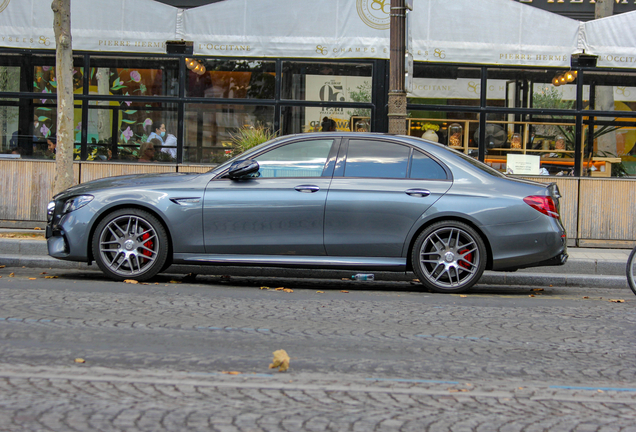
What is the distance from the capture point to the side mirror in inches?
284

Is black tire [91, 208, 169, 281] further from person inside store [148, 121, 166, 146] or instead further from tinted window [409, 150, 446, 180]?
person inside store [148, 121, 166, 146]

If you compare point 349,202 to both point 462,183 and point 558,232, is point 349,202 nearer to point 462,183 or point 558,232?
point 462,183

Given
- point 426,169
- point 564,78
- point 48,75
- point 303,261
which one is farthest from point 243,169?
point 564,78

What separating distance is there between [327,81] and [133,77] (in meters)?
3.30

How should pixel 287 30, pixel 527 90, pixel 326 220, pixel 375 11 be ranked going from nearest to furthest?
pixel 326 220
pixel 375 11
pixel 287 30
pixel 527 90

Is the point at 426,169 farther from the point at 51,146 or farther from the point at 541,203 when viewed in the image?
the point at 51,146

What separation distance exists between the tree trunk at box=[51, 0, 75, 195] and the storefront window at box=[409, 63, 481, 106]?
5.43m

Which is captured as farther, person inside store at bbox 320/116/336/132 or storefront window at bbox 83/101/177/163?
storefront window at bbox 83/101/177/163

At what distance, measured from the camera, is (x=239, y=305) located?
20.6ft

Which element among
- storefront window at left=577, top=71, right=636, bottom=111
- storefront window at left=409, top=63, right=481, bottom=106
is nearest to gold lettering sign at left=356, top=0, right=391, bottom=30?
storefront window at left=409, top=63, right=481, bottom=106

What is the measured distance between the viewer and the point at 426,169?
7402mm

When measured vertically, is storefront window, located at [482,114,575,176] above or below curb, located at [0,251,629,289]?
above

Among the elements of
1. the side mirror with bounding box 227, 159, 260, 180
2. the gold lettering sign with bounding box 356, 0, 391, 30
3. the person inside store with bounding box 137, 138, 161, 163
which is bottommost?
the side mirror with bounding box 227, 159, 260, 180

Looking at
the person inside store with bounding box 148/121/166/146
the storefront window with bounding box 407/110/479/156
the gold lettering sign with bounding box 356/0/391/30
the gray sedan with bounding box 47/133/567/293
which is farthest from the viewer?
the person inside store with bounding box 148/121/166/146
